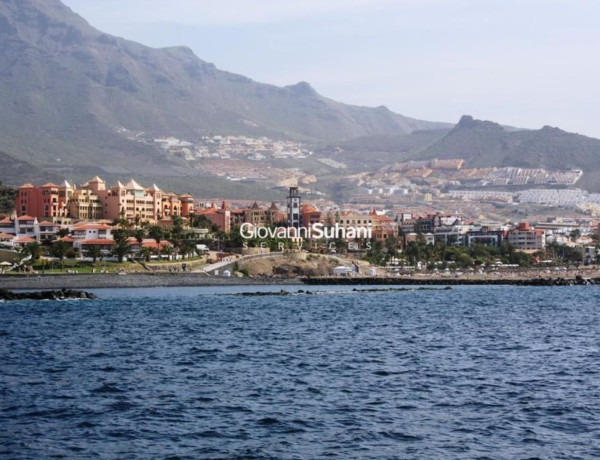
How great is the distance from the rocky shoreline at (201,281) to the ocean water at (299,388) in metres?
45.0

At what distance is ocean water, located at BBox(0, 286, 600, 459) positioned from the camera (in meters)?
30.3

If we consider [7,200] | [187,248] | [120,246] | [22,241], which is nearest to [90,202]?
[7,200]

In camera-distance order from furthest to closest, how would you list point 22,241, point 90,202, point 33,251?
point 90,202 → point 22,241 → point 33,251

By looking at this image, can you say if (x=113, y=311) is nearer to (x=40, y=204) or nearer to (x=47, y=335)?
(x=47, y=335)

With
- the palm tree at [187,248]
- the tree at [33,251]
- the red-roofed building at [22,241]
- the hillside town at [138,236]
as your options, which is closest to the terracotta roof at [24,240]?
the red-roofed building at [22,241]

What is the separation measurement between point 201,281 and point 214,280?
11.4ft

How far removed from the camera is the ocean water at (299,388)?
30312 millimetres

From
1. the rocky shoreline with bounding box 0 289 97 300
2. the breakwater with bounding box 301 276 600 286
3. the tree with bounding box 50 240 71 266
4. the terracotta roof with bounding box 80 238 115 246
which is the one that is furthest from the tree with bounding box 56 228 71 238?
the rocky shoreline with bounding box 0 289 97 300

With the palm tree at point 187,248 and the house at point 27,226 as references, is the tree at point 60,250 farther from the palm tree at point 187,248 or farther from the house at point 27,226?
the house at point 27,226

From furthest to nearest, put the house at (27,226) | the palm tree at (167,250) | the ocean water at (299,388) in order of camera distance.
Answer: the house at (27,226) → the palm tree at (167,250) → the ocean water at (299,388)

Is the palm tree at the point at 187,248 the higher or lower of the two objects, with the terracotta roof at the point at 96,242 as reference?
lower

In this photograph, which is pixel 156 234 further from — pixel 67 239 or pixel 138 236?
pixel 67 239

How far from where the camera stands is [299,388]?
3869 centimetres

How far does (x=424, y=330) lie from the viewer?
62.0 m
